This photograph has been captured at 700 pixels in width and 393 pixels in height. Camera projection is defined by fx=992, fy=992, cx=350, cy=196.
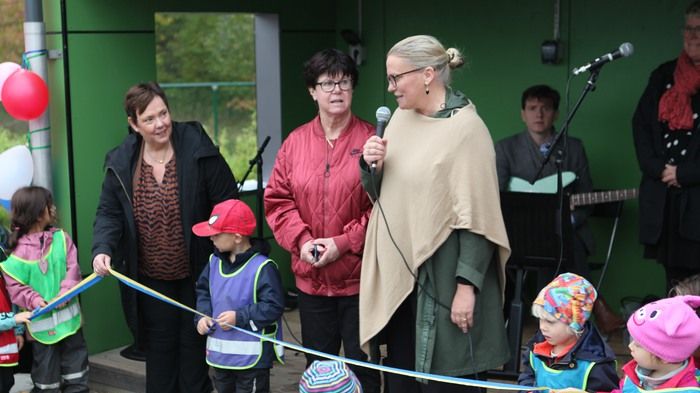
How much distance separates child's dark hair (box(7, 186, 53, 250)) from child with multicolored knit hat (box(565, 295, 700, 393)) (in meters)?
2.87

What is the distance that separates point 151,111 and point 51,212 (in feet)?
3.01

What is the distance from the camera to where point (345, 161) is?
13.5 ft

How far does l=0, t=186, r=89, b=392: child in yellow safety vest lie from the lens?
15.6ft

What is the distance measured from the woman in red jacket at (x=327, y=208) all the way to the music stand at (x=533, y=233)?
1124 mm

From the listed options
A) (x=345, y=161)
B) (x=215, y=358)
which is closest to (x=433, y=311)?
(x=345, y=161)

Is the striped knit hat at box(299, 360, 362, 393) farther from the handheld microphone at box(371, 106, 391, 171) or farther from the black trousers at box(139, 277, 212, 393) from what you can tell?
the black trousers at box(139, 277, 212, 393)

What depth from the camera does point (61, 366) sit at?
194 inches

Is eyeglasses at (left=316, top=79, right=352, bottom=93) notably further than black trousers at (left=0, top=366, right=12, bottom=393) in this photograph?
No

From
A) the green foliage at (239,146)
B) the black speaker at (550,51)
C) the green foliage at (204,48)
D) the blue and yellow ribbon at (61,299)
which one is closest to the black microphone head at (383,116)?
the blue and yellow ribbon at (61,299)

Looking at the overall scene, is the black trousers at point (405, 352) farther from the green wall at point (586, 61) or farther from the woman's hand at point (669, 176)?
the green wall at point (586, 61)

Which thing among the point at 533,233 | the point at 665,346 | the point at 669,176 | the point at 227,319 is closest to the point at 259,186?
the point at 533,233

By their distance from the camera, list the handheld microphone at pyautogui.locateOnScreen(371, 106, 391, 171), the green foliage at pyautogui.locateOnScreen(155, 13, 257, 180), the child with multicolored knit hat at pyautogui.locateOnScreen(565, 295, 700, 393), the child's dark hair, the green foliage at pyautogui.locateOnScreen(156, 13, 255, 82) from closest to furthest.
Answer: the child with multicolored knit hat at pyautogui.locateOnScreen(565, 295, 700, 393) → the handheld microphone at pyautogui.locateOnScreen(371, 106, 391, 171) → the child's dark hair → the green foliage at pyautogui.locateOnScreen(155, 13, 257, 180) → the green foliage at pyautogui.locateOnScreen(156, 13, 255, 82)

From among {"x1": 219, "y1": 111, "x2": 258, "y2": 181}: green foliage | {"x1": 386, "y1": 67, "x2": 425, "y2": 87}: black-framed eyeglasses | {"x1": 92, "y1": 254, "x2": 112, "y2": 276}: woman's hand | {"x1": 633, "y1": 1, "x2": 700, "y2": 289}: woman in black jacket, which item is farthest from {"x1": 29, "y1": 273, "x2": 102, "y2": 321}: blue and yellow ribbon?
{"x1": 219, "y1": 111, "x2": 258, "y2": 181}: green foliage

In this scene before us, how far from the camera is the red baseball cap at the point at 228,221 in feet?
13.8
